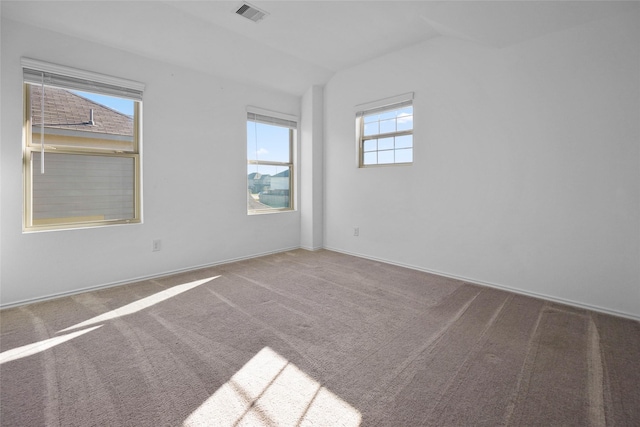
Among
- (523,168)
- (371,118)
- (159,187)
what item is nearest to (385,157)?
(371,118)

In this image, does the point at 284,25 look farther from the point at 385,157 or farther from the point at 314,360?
the point at 314,360

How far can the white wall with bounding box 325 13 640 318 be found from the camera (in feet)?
8.21

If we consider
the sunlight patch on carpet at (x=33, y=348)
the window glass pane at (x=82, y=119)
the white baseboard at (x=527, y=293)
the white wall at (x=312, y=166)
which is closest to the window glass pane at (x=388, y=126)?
the white wall at (x=312, y=166)

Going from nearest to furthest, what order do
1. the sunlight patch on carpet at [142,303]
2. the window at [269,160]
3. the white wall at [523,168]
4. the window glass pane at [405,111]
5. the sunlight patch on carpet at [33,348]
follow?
the sunlight patch on carpet at [33,348], the sunlight patch on carpet at [142,303], the white wall at [523,168], the window glass pane at [405,111], the window at [269,160]

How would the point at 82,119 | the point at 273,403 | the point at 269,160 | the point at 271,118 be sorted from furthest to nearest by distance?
the point at 269,160 < the point at 271,118 < the point at 82,119 < the point at 273,403

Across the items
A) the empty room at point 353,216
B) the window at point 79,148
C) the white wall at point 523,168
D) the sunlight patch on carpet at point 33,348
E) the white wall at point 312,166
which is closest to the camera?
the empty room at point 353,216

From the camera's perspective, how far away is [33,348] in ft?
6.50

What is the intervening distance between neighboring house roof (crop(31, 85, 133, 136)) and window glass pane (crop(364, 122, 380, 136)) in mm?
2985

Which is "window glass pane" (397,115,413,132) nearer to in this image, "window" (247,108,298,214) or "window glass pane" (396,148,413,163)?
"window glass pane" (396,148,413,163)

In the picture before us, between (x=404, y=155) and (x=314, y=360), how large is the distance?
9.66 feet

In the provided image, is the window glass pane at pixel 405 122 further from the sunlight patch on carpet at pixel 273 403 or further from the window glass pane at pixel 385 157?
the sunlight patch on carpet at pixel 273 403

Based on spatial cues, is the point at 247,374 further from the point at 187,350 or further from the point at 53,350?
the point at 53,350

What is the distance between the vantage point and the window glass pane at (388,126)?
411 centimetres

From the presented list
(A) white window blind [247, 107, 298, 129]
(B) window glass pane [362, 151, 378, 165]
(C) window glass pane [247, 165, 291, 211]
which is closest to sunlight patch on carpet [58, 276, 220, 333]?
(C) window glass pane [247, 165, 291, 211]
